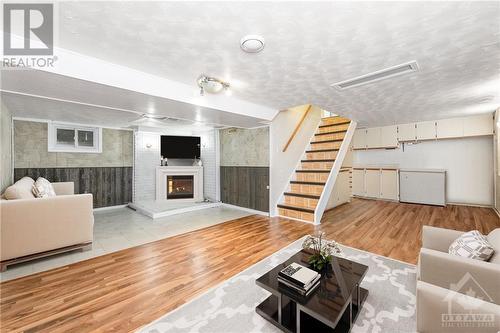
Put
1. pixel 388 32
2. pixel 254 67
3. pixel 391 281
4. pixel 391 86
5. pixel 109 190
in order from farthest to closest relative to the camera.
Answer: pixel 109 190 < pixel 391 86 < pixel 254 67 < pixel 391 281 < pixel 388 32

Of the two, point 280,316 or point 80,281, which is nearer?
point 280,316

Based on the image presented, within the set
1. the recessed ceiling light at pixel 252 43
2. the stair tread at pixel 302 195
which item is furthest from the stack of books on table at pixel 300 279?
the stair tread at pixel 302 195

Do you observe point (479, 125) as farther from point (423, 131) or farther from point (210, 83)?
point (210, 83)

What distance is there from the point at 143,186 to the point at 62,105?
2.93m

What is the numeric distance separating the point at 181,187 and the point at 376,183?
6325 millimetres

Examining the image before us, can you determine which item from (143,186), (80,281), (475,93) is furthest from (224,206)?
(475,93)

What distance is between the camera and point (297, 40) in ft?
5.99

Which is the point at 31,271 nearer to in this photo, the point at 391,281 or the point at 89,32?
the point at 89,32

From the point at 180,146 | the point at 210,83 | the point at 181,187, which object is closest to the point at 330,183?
the point at 210,83

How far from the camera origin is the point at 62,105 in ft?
11.9

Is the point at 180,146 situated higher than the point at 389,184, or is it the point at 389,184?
the point at 180,146

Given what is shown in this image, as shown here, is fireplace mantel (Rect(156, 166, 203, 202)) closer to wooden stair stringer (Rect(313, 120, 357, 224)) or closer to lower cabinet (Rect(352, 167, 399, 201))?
wooden stair stringer (Rect(313, 120, 357, 224))

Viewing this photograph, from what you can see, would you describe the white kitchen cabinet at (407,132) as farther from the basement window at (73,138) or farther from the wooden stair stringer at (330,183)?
the basement window at (73,138)

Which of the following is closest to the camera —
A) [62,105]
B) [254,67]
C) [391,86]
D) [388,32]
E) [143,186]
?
[388,32]
